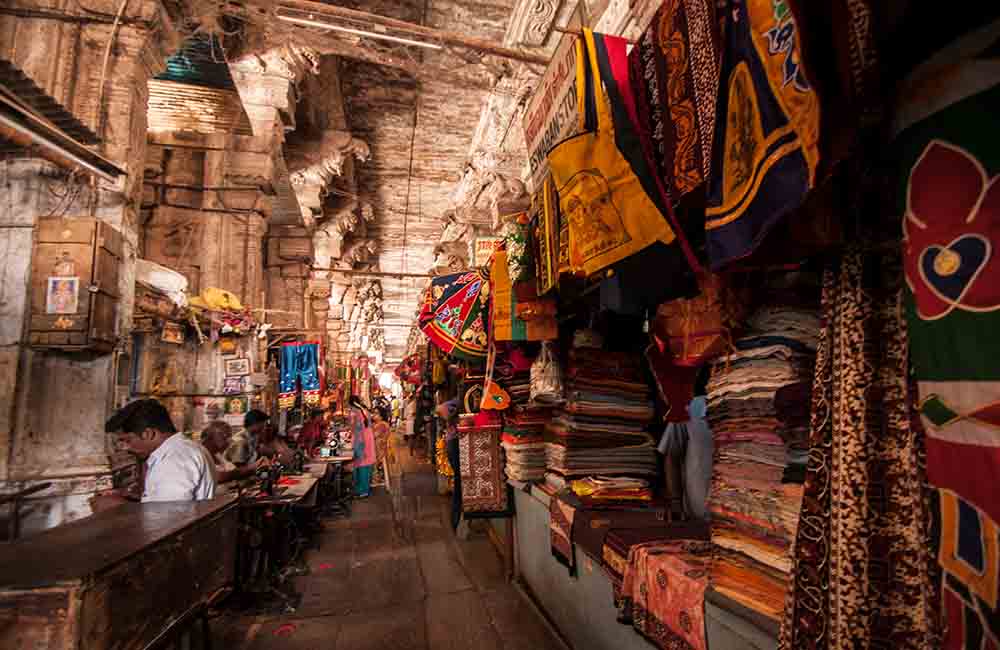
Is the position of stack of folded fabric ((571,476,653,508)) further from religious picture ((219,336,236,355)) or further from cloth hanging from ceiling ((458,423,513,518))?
religious picture ((219,336,236,355))

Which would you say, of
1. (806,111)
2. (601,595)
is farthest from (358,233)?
(806,111)

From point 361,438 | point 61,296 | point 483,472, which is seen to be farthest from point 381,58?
point 361,438

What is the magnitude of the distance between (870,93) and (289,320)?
12.6m

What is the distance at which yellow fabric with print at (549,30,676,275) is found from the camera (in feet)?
5.85

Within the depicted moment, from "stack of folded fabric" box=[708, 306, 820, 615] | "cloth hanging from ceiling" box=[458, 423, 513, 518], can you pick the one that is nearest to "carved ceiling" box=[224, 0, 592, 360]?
"cloth hanging from ceiling" box=[458, 423, 513, 518]

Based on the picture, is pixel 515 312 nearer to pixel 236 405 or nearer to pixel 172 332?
pixel 172 332

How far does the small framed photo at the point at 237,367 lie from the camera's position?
26.8 ft

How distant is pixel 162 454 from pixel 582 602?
3.16 metres

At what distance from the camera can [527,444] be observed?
4.38 meters

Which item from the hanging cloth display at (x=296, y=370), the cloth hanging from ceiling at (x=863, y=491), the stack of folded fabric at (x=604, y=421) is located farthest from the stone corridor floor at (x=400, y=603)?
the hanging cloth display at (x=296, y=370)

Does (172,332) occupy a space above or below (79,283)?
below

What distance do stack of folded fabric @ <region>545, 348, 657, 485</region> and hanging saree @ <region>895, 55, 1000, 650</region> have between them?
261cm

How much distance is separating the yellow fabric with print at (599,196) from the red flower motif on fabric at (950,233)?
79cm

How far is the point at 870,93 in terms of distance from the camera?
0.94 m
